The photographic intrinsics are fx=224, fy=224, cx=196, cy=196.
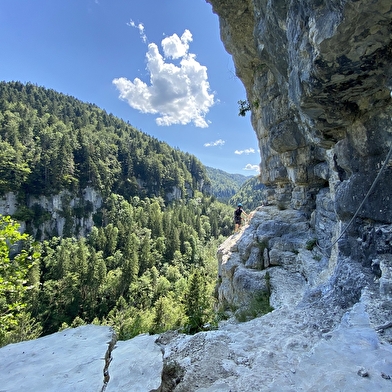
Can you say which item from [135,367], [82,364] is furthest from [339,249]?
[82,364]

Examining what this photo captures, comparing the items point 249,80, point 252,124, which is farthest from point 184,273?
point 249,80

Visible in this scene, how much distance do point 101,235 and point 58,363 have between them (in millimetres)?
81336

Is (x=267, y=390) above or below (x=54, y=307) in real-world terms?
above

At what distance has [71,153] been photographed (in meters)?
104

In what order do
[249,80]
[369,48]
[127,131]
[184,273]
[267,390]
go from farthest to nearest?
[127,131]
[184,273]
[249,80]
[369,48]
[267,390]

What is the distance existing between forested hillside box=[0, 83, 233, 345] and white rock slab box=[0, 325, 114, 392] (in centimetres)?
229

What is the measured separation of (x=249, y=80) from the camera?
17.1 metres

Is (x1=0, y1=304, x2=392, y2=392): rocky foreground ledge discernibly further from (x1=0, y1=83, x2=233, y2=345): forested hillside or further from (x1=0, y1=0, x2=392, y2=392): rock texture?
(x1=0, y1=83, x2=233, y2=345): forested hillside

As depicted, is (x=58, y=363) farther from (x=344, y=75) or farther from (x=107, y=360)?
(x=344, y=75)

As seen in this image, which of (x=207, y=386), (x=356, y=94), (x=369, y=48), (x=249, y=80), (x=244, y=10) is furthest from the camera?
(x=249, y=80)

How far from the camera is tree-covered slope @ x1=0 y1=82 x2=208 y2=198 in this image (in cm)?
9269

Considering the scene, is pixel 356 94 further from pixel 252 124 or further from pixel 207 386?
pixel 252 124

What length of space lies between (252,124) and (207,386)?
21.2 metres

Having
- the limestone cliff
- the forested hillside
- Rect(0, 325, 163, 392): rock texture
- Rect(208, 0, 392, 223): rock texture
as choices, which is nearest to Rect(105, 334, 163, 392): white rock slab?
Rect(0, 325, 163, 392): rock texture
